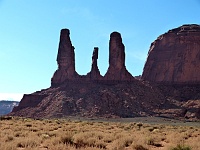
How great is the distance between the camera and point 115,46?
11462cm

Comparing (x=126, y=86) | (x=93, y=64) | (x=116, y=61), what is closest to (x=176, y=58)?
(x=116, y=61)

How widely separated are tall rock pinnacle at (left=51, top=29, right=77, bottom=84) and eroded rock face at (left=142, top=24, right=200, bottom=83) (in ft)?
109

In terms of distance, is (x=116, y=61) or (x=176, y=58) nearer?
(x=116, y=61)

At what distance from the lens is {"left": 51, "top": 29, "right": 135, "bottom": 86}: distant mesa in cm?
10844

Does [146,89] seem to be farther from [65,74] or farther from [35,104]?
[35,104]

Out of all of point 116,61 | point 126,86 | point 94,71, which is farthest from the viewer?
point 116,61

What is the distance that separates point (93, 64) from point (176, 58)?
33.9 m

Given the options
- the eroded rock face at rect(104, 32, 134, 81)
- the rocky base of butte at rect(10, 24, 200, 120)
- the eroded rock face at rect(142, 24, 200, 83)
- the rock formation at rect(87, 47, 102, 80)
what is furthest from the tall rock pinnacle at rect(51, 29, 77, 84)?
the eroded rock face at rect(142, 24, 200, 83)

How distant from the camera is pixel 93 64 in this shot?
111 metres

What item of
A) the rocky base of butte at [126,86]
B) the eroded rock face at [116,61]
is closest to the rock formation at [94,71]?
the rocky base of butte at [126,86]

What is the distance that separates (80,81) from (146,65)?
36.5 meters

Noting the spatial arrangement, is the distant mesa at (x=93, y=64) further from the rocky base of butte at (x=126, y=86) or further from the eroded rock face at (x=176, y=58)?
the eroded rock face at (x=176, y=58)

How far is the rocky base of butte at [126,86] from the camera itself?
8950cm

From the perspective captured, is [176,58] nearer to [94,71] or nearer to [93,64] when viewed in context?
[93,64]
